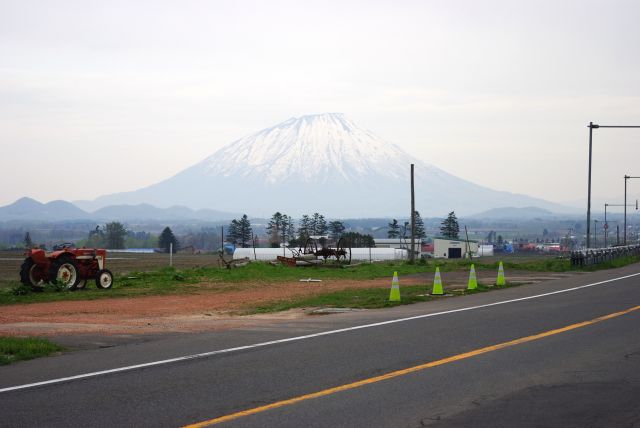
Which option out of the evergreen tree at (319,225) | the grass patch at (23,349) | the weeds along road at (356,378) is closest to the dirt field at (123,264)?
the grass patch at (23,349)

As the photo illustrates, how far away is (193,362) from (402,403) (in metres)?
3.48

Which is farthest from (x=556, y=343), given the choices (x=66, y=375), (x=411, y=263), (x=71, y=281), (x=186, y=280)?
(x=411, y=263)

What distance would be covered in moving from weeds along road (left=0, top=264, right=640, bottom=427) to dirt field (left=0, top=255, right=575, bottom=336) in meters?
1.96

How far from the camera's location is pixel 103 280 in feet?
90.0

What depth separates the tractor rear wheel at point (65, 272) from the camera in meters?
26.1

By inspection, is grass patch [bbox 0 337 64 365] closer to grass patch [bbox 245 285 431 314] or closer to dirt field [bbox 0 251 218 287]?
grass patch [bbox 245 285 431 314]

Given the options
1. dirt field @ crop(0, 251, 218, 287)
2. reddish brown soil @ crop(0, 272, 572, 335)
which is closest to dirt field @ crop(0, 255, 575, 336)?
reddish brown soil @ crop(0, 272, 572, 335)

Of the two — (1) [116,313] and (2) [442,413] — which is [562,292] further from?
(2) [442,413]

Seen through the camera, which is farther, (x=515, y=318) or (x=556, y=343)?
(x=515, y=318)

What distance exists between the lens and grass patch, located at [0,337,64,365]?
38.0ft

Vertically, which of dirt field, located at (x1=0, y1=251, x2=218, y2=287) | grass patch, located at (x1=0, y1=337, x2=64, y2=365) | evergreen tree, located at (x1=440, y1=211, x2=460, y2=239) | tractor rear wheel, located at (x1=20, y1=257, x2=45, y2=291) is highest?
evergreen tree, located at (x1=440, y1=211, x2=460, y2=239)

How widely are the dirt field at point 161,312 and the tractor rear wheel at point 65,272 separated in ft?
11.4

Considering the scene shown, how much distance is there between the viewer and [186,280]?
101ft

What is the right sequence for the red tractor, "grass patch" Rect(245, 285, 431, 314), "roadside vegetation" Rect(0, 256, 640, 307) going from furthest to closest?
the red tractor → "roadside vegetation" Rect(0, 256, 640, 307) → "grass patch" Rect(245, 285, 431, 314)
